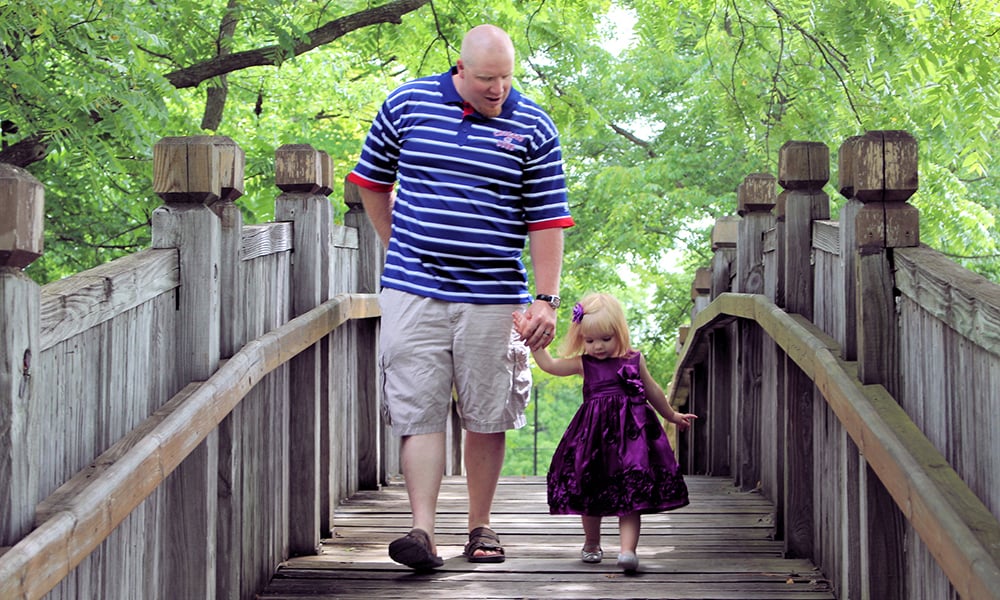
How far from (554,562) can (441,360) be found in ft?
2.92

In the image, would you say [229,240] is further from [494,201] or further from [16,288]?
[16,288]

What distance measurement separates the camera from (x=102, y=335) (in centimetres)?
262

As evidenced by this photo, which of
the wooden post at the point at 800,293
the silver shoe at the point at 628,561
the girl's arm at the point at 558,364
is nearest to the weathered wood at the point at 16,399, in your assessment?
the girl's arm at the point at 558,364

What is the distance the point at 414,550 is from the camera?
159 inches

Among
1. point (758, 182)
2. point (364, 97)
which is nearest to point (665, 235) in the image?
point (364, 97)

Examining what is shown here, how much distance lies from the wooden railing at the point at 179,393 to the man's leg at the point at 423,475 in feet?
1.55

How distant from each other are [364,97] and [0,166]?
14463 millimetres

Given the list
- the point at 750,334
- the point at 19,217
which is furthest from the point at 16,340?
the point at 750,334

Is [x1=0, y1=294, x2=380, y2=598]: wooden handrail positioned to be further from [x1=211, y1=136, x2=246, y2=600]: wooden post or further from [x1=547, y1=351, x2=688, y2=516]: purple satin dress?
[x1=547, y1=351, x2=688, y2=516]: purple satin dress

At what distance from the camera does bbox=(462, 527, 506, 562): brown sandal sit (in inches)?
173

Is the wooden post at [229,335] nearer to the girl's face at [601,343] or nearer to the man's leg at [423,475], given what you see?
the man's leg at [423,475]

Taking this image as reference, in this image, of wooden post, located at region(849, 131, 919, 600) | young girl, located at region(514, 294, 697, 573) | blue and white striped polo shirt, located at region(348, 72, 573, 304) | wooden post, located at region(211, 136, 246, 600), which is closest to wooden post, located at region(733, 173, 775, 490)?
young girl, located at region(514, 294, 697, 573)

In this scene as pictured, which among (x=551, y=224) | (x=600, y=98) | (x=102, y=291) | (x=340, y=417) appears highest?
(x=600, y=98)

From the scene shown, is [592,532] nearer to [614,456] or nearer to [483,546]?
[614,456]
